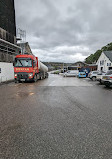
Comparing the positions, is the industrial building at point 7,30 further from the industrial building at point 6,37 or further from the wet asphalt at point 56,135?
the wet asphalt at point 56,135

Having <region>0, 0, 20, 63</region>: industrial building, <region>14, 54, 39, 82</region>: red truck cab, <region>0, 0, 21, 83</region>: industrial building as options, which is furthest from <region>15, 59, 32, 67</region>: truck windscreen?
<region>0, 0, 20, 63</region>: industrial building

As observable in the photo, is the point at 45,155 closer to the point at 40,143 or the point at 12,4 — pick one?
the point at 40,143

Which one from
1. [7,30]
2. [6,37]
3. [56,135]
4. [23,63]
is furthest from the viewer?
[7,30]

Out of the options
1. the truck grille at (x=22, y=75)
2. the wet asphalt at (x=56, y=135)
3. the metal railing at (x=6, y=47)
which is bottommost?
the wet asphalt at (x=56, y=135)

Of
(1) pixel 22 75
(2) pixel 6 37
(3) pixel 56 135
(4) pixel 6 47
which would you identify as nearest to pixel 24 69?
(1) pixel 22 75

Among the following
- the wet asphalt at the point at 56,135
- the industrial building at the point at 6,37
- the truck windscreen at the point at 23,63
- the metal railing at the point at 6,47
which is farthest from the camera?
the metal railing at the point at 6,47

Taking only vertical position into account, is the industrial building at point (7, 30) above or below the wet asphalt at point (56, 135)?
above

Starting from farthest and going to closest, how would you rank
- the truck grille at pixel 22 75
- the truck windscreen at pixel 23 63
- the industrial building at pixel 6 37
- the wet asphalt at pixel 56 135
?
the industrial building at pixel 6 37 < the truck windscreen at pixel 23 63 < the truck grille at pixel 22 75 < the wet asphalt at pixel 56 135

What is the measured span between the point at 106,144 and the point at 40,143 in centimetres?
143

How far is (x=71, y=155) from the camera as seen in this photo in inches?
71.4

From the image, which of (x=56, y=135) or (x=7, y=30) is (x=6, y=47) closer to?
(x=7, y=30)

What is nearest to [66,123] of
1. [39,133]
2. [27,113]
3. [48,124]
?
[48,124]

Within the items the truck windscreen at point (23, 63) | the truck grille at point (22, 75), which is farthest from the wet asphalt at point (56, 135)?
the truck windscreen at point (23, 63)

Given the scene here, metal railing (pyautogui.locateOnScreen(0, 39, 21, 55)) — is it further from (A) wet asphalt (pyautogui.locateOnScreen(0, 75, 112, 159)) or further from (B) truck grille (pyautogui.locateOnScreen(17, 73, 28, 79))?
(A) wet asphalt (pyautogui.locateOnScreen(0, 75, 112, 159))
